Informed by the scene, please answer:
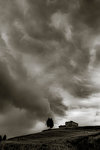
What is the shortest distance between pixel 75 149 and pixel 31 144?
Answer: 6.24 feet

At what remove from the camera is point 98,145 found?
9016 millimetres

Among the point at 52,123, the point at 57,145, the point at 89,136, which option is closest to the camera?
the point at 57,145

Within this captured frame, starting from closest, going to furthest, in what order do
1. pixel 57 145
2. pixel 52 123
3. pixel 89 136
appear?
1. pixel 57 145
2. pixel 89 136
3. pixel 52 123

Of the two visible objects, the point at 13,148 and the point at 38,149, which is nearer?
the point at 38,149

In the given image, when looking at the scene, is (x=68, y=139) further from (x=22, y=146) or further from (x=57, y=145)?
(x=22, y=146)

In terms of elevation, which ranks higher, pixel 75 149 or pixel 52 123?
pixel 52 123

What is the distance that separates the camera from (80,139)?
9.33 m

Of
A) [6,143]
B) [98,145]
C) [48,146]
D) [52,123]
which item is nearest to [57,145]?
[48,146]

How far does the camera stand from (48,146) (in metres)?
8.88

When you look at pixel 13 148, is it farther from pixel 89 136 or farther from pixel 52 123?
pixel 52 123

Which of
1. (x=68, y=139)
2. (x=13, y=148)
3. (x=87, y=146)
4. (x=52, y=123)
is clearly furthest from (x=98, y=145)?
(x=52, y=123)

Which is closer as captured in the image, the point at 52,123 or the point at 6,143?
the point at 6,143

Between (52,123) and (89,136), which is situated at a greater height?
(52,123)

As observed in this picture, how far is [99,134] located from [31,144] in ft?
10.3
